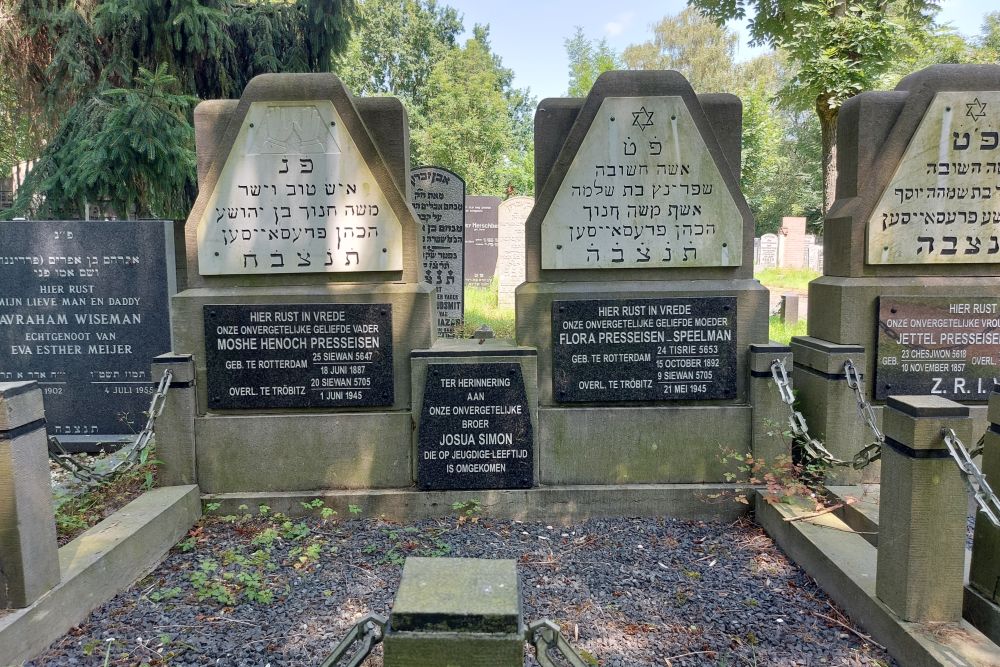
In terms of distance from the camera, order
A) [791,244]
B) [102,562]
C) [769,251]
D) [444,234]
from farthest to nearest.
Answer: [769,251], [791,244], [444,234], [102,562]

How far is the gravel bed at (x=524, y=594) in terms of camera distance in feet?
9.99

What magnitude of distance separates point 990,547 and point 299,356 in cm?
407

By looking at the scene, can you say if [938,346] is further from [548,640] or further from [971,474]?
[548,640]

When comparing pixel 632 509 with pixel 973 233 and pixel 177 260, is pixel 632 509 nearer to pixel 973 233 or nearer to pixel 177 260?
pixel 973 233

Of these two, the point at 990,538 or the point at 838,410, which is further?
the point at 838,410

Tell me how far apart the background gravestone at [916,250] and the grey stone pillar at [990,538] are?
60.4 inches

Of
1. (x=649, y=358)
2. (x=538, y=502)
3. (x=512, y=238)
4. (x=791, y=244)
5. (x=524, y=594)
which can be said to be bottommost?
(x=524, y=594)

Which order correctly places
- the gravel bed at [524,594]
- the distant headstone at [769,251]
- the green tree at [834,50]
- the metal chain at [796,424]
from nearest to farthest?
the gravel bed at [524,594], the metal chain at [796,424], the green tree at [834,50], the distant headstone at [769,251]

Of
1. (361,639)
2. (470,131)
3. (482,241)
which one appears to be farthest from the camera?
(470,131)

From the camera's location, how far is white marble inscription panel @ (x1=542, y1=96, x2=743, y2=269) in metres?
4.70

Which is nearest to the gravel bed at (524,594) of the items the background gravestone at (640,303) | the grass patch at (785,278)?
the background gravestone at (640,303)

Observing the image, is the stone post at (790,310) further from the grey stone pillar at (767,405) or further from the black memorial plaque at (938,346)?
the grey stone pillar at (767,405)

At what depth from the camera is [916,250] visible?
15.6 ft

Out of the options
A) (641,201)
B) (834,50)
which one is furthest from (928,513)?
(834,50)
